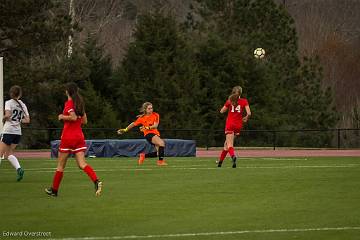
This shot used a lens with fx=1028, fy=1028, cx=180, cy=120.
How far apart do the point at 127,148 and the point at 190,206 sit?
A: 73.3 ft

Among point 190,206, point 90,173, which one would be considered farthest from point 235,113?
point 190,206

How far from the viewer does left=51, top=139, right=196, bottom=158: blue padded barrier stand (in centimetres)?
3716

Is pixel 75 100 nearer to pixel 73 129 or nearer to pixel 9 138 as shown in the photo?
pixel 73 129

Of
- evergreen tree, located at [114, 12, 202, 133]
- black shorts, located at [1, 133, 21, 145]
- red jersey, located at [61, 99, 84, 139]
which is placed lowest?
black shorts, located at [1, 133, 21, 145]

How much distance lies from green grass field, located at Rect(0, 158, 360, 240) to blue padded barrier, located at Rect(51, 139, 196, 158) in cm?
1296

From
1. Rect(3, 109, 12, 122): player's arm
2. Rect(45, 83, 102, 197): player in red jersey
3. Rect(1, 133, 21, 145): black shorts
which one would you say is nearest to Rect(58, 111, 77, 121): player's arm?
Rect(45, 83, 102, 197): player in red jersey

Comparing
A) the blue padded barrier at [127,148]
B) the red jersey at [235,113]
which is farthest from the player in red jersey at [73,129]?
the blue padded barrier at [127,148]

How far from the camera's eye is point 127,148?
37.6 meters

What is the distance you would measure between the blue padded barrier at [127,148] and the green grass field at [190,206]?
13.0m

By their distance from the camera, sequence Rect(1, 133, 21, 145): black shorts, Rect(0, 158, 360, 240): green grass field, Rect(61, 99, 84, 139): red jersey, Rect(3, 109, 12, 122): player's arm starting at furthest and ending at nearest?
1. Rect(1, 133, 21, 145): black shorts
2. Rect(3, 109, 12, 122): player's arm
3. Rect(61, 99, 84, 139): red jersey
4. Rect(0, 158, 360, 240): green grass field

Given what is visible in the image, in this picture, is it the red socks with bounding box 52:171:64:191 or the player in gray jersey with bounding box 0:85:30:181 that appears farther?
the player in gray jersey with bounding box 0:85:30:181

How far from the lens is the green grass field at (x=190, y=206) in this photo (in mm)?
12250

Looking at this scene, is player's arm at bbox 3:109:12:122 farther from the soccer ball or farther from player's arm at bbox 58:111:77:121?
the soccer ball

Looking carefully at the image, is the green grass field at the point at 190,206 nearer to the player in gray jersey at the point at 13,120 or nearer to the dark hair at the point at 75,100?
the player in gray jersey at the point at 13,120
